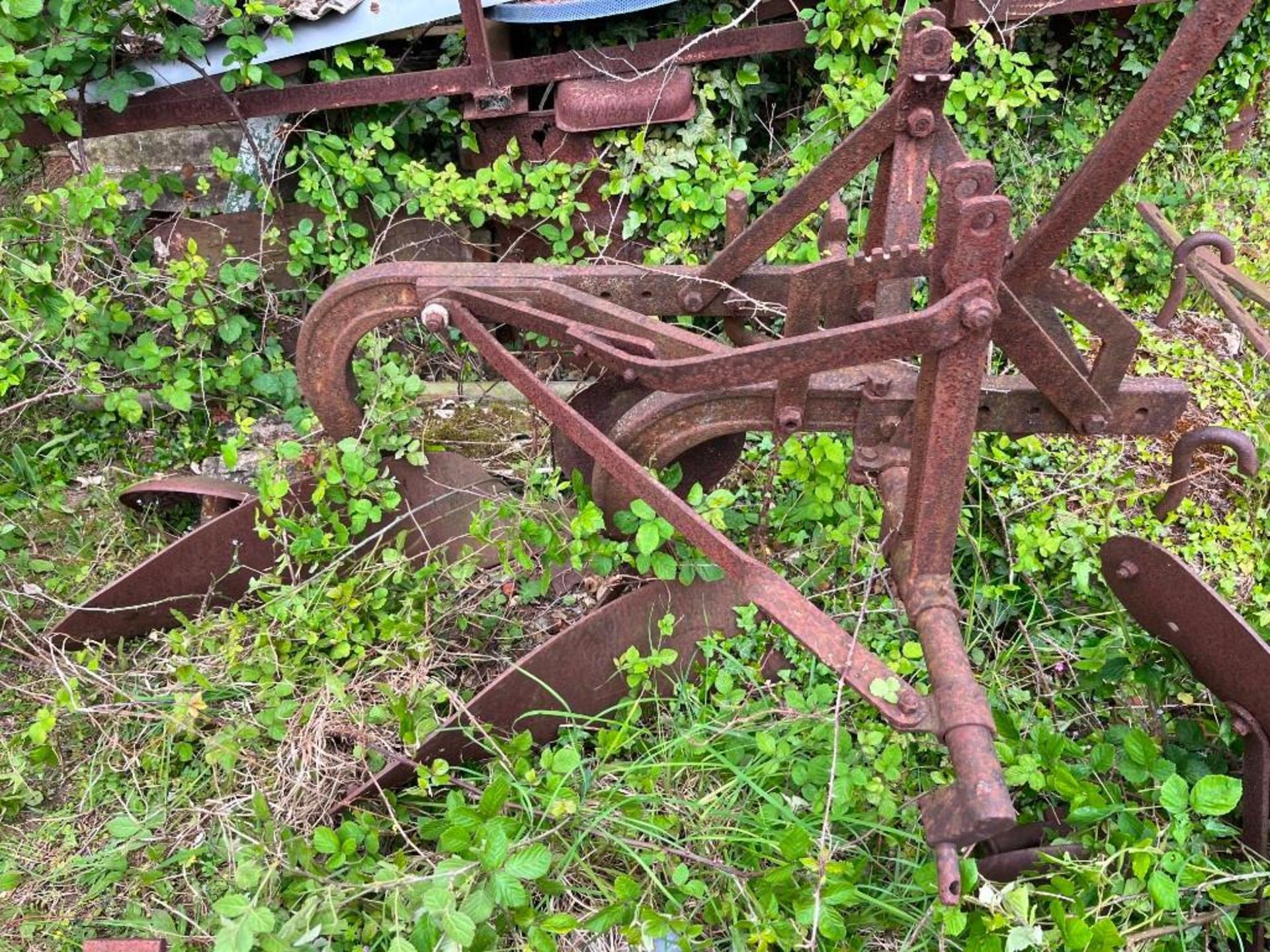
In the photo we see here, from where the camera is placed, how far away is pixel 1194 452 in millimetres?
2150

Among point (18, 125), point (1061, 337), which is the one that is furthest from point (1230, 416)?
point (18, 125)

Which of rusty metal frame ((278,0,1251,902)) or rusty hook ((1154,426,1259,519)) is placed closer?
rusty metal frame ((278,0,1251,902))

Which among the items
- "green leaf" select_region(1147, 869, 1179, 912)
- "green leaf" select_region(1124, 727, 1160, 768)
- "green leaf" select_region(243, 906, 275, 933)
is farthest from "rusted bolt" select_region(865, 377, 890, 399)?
"green leaf" select_region(243, 906, 275, 933)

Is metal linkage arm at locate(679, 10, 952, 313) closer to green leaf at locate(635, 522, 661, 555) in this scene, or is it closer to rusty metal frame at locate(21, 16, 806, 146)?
green leaf at locate(635, 522, 661, 555)

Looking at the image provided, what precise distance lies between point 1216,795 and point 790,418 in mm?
1168

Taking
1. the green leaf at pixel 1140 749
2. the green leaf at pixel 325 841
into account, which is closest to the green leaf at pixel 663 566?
Answer: the green leaf at pixel 325 841

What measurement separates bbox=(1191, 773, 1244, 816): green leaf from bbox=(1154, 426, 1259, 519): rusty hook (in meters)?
0.66

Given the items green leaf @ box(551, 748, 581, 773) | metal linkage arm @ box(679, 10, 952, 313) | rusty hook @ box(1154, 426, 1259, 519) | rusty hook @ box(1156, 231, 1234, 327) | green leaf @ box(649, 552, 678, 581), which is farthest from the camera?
rusty hook @ box(1156, 231, 1234, 327)

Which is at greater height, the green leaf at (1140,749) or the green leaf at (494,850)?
the green leaf at (494,850)

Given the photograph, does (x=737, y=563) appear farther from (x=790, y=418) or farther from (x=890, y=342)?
(x=890, y=342)

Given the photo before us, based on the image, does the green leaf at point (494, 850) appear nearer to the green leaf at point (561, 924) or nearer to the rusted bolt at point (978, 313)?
the green leaf at point (561, 924)

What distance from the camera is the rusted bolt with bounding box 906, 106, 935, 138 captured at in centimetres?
220

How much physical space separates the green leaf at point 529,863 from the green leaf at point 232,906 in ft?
1.78

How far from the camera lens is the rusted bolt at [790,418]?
2.14m
